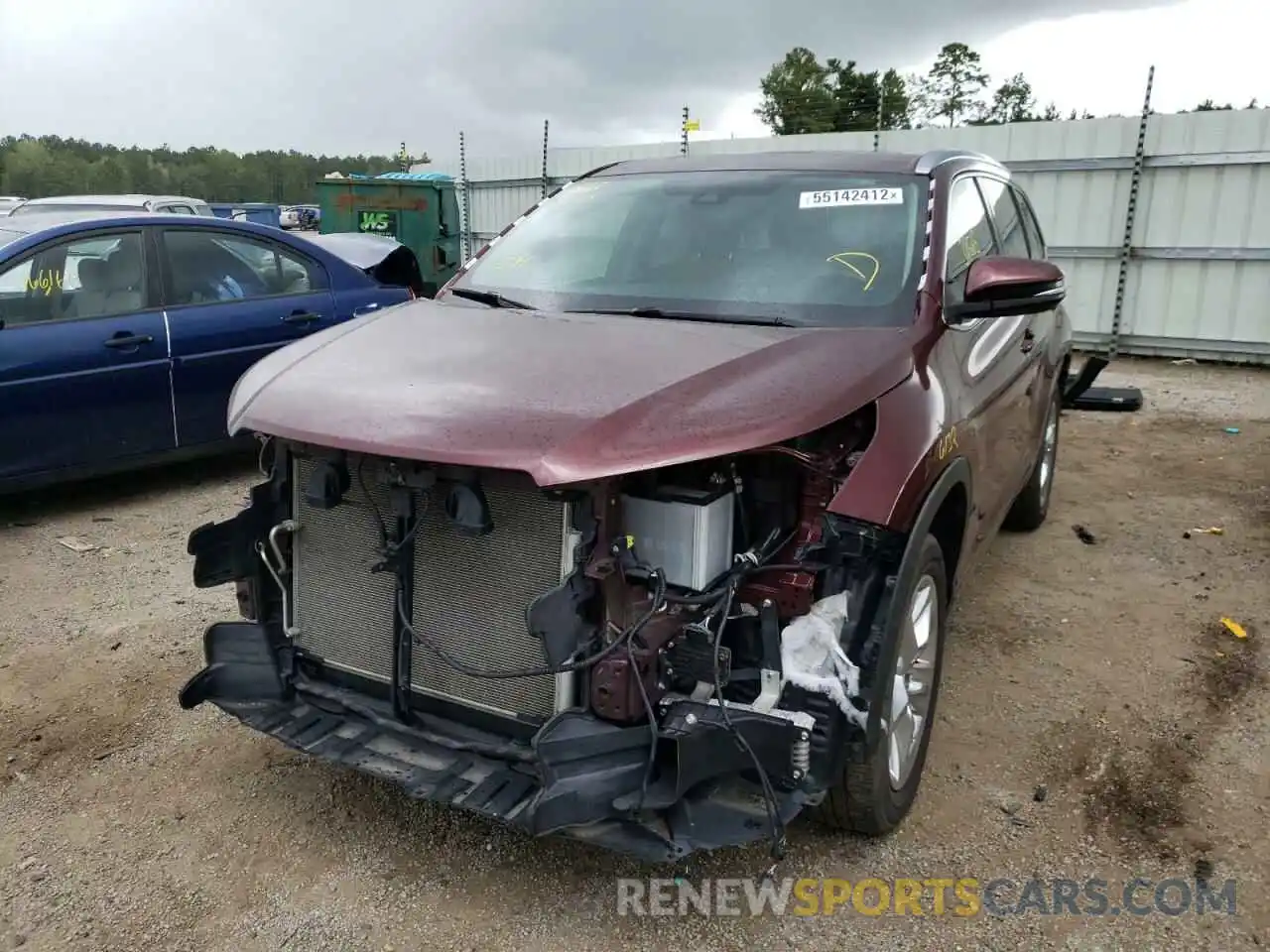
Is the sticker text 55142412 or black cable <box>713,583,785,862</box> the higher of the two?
the sticker text 55142412

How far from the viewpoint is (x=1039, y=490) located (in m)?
5.45

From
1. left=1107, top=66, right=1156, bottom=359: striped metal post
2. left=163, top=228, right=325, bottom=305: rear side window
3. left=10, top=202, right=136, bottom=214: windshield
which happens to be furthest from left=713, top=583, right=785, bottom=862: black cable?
left=1107, top=66, right=1156, bottom=359: striped metal post

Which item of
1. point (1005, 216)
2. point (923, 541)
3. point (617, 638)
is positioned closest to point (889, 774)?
point (923, 541)

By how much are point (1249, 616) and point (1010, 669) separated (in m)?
1.31

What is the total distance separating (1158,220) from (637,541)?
10.3 metres

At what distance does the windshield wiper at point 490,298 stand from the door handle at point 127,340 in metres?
2.81

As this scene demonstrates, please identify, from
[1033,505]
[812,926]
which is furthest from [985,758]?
[1033,505]

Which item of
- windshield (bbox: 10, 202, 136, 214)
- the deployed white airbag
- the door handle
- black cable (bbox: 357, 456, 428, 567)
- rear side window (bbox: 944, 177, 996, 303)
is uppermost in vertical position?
windshield (bbox: 10, 202, 136, 214)

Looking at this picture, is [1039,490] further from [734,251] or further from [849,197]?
[734,251]

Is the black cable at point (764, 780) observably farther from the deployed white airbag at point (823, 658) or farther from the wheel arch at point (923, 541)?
the wheel arch at point (923, 541)

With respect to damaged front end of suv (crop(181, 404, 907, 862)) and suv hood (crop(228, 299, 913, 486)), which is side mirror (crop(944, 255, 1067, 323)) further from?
damaged front end of suv (crop(181, 404, 907, 862))

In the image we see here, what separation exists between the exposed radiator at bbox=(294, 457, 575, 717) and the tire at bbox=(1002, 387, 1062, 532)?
3487 millimetres

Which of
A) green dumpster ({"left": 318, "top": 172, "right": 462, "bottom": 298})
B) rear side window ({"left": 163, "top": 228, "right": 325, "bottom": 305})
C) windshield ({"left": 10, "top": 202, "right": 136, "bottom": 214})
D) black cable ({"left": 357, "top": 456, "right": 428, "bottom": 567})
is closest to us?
A: black cable ({"left": 357, "top": 456, "right": 428, "bottom": 567})

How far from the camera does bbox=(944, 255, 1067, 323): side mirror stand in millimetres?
2930
